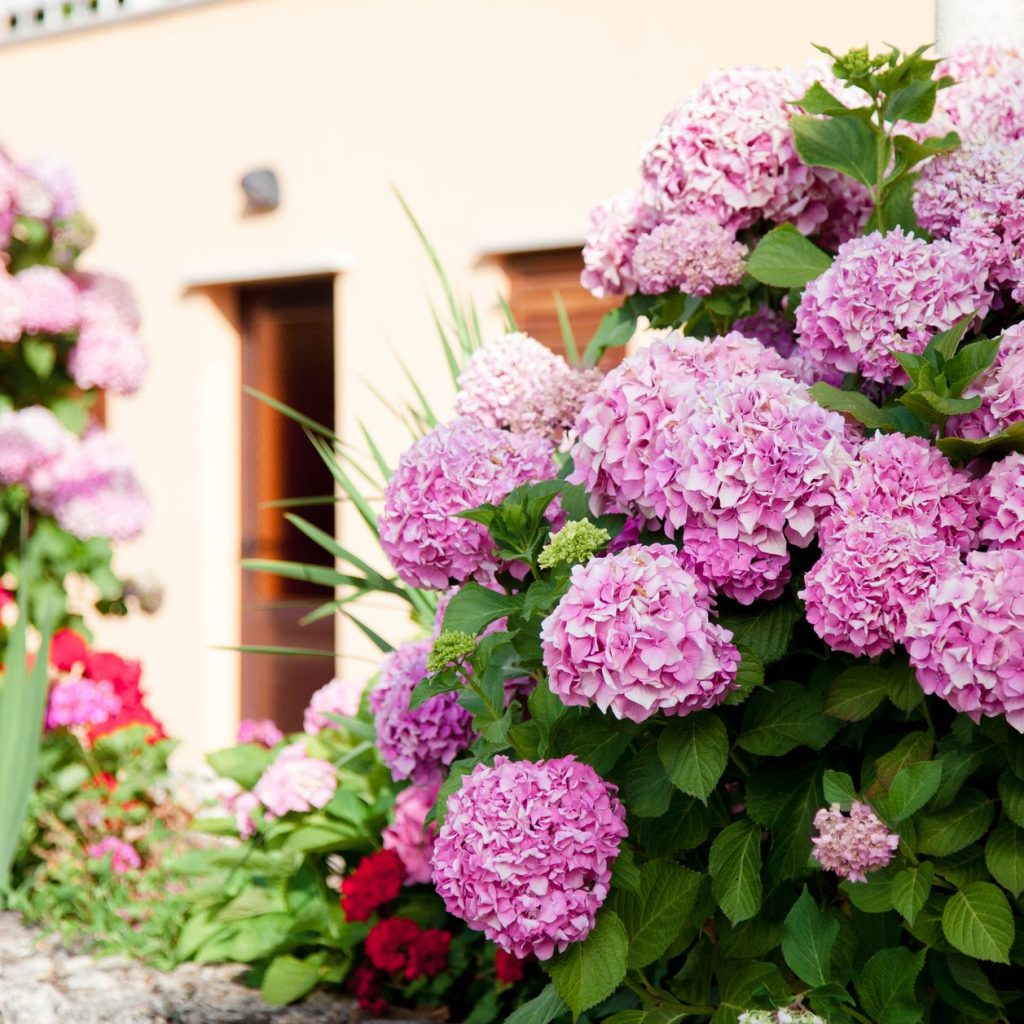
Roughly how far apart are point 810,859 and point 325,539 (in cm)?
141

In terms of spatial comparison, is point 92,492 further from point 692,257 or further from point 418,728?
point 692,257

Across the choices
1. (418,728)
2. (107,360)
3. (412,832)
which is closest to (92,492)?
(107,360)

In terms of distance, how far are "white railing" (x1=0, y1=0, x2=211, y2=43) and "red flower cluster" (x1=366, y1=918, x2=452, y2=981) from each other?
482cm

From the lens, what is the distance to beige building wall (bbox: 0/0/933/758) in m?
5.11

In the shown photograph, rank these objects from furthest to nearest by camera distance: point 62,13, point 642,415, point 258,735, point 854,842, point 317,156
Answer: point 62,13 < point 317,156 < point 258,735 < point 642,415 < point 854,842

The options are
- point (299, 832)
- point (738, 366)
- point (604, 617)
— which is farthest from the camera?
point (299, 832)

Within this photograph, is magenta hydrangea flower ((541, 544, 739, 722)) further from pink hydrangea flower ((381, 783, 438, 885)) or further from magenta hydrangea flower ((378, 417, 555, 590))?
pink hydrangea flower ((381, 783, 438, 885))

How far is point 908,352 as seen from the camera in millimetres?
Result: 1653

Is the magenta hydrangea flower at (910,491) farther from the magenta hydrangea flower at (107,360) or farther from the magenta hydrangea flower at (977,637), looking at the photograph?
the magenta hydrangea flower at (107,360)

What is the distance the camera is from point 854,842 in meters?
1.48

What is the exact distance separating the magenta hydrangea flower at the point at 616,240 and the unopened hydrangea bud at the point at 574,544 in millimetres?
699

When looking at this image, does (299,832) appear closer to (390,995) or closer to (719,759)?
(390,995)

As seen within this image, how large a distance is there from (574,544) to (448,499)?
25cm

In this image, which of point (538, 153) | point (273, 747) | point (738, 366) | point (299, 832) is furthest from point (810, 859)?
point (538, 153)
